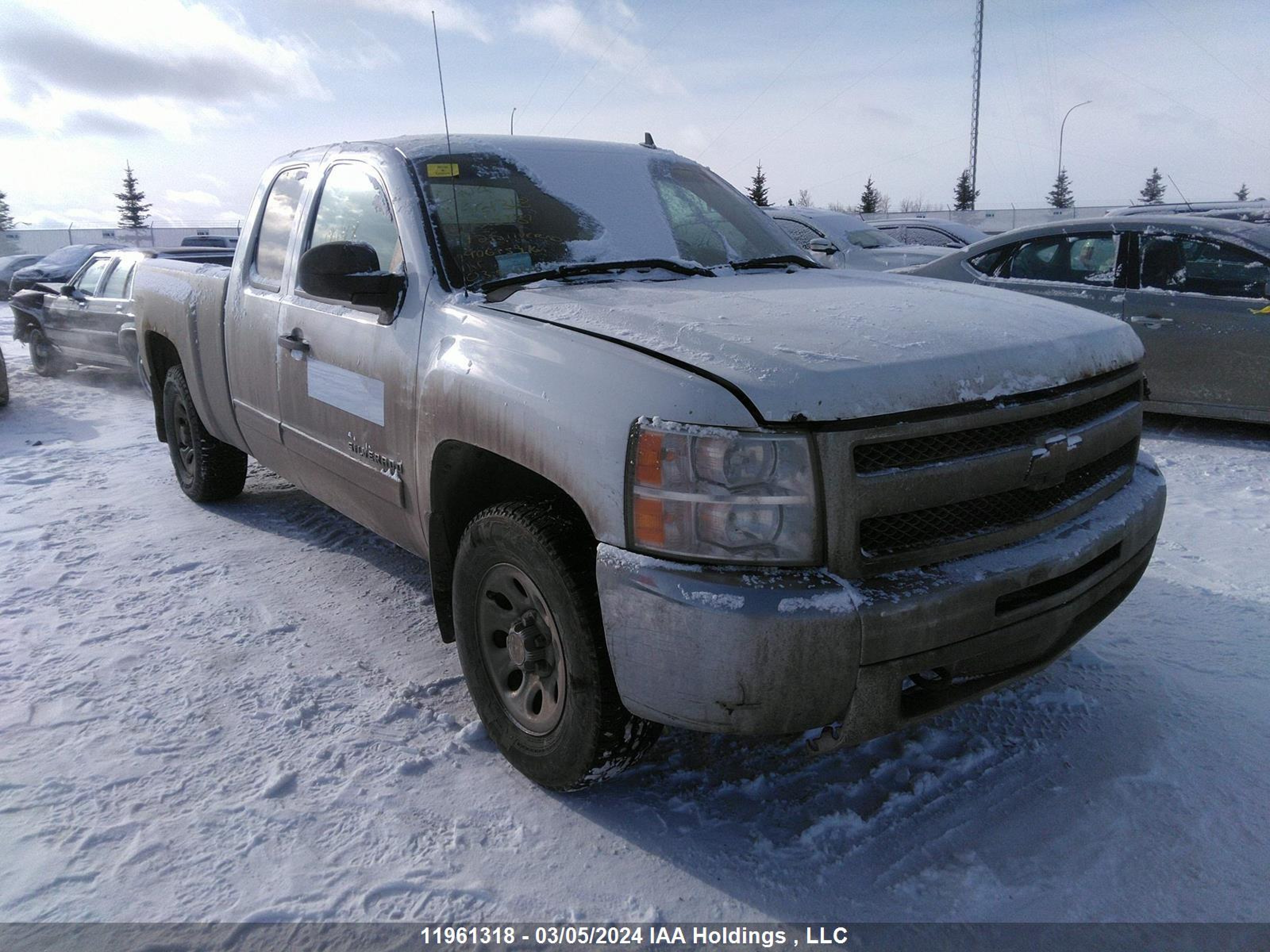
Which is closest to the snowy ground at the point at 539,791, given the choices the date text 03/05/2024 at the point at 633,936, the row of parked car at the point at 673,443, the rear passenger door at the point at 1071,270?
the date text 03/05/2024 at the point at 633,936

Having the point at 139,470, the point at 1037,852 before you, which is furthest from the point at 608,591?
the point at 139,470

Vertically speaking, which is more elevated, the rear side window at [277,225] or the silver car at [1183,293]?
the rear side window at [277,225]

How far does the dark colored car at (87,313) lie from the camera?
9.59 meters

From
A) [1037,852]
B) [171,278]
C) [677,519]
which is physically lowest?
[1037,852]

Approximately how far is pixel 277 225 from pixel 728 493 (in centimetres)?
300

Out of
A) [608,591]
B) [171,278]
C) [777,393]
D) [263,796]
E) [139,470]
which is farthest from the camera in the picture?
[139,470]

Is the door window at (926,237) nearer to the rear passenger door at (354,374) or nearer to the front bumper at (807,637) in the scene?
the rear passenger door at (354,374)

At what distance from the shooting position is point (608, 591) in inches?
83.9

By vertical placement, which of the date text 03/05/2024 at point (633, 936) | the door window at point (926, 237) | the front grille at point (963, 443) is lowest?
the date text 03/05/2024 at point (633, 936)

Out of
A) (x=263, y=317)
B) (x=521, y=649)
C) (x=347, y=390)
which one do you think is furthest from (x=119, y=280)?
(x=521, y=649)

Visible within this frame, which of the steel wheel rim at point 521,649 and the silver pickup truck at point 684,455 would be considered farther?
the steel wheel rim at point 521,649

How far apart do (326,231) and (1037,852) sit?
3279 millimetres

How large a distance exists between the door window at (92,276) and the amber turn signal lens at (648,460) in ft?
33.3

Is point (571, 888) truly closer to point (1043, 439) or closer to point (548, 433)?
point (548, 433)
